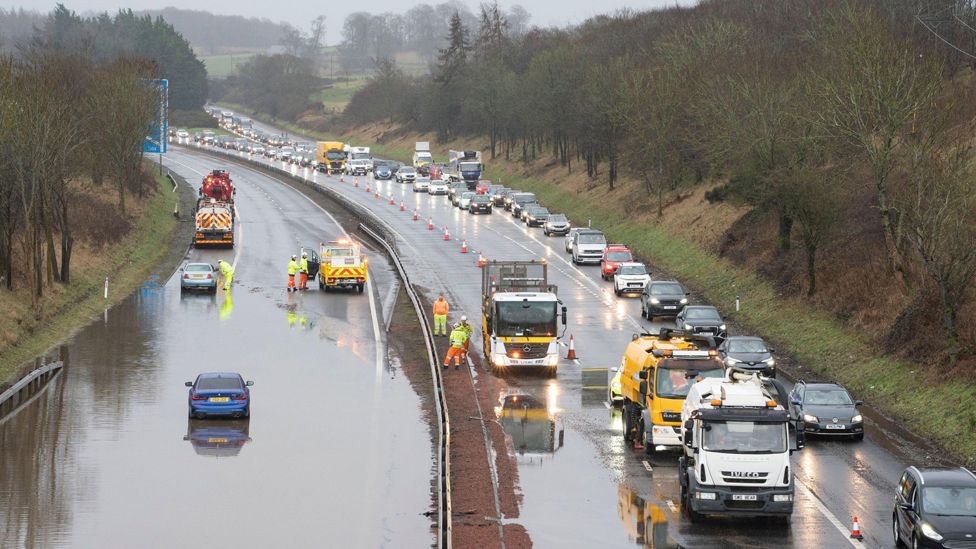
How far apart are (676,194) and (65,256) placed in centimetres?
3955

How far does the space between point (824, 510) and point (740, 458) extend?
9.89ft

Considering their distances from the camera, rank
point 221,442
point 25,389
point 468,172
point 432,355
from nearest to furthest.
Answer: point 221,442 < point 25,389 < point 432,355 < point 468,172

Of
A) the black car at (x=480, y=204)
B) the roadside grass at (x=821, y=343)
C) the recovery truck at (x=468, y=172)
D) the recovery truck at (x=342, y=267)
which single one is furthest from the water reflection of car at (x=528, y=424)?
the recovery truck at (x=468, y=172)

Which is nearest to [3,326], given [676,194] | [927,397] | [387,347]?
[387,347]

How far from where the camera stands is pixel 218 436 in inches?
1398

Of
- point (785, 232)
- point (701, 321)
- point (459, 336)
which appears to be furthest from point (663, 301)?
point (459, 336)

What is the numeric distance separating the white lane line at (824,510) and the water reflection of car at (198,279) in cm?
3676

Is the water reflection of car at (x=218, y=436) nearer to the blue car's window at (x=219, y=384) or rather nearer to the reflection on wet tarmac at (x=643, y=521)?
the blue car's window at (x=219, y=384)

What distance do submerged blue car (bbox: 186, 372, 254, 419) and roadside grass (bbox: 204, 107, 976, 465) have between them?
17532 mm

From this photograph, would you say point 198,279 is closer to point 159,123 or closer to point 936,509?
point 159,123

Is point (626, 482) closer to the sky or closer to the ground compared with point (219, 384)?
closer to the ground

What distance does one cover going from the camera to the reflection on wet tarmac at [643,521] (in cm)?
2548

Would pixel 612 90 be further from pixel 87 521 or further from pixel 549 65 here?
pixel 87 521

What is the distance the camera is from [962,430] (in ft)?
116
